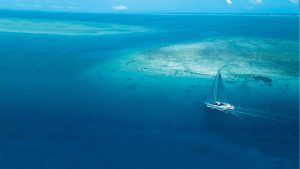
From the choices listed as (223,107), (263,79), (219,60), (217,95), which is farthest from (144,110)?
(219,60)

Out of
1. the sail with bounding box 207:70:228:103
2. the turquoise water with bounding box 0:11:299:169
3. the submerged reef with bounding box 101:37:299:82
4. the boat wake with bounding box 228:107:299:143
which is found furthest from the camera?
the submerged reef with bounding box 101:37:299:82

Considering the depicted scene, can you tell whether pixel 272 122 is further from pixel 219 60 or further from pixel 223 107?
pixel 219 60

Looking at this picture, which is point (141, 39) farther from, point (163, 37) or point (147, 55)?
point (147, 55)

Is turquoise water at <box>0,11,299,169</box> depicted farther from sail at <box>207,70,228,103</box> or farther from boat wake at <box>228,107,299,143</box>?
sail at <box>207,70,228,103</box>

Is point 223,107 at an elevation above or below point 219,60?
below

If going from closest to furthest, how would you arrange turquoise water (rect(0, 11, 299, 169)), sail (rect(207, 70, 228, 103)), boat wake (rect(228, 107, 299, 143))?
turquoise water (rect(0, 11, 299, 169))
boat wake (rect(228, 107, 299, 143))
sail (rect(207, 70, 228, 103))

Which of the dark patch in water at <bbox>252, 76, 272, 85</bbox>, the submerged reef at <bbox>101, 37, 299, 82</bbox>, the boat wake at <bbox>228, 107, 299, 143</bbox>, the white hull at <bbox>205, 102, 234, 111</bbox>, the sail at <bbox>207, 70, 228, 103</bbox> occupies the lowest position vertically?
the boat wake at <bbox>228, 107, 299, 143</bbox>

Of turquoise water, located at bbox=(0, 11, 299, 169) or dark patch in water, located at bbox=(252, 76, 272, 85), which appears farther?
dark patch in water, located at bbox=(252, 76, 272, 85)

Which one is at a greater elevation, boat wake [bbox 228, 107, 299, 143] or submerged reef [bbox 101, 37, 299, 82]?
submerged reef [bbox 101, 37, 299, 82]

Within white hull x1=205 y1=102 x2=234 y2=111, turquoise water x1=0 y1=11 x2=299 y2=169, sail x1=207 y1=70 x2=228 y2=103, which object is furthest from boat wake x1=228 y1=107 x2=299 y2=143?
sail x1=207 y1=70 x2=228 y2=103

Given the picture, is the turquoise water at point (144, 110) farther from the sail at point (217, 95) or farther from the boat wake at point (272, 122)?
the sail at point (217, 95)

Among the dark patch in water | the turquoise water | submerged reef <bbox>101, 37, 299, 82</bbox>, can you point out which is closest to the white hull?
the turquoise water
